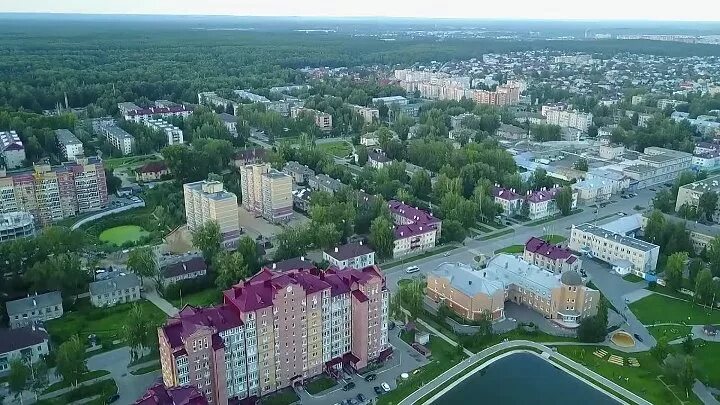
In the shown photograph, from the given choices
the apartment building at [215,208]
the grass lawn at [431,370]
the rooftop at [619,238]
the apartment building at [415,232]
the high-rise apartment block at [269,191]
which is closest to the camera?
the grass lawn at [431,370]

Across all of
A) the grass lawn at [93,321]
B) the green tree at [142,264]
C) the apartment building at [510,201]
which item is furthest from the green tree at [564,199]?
the grass lawn at [93,321]

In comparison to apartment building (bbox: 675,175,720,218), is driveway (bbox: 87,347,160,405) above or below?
below

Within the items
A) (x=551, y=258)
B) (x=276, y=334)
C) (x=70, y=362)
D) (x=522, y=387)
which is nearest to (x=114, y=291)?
(x=70, y=362)

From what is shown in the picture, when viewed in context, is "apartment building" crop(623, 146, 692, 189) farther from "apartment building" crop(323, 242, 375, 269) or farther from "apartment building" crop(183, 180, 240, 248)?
"apartment building" crop(183, 180, 240, 248)

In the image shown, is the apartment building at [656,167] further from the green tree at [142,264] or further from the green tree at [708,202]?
the green tree at [142,264]

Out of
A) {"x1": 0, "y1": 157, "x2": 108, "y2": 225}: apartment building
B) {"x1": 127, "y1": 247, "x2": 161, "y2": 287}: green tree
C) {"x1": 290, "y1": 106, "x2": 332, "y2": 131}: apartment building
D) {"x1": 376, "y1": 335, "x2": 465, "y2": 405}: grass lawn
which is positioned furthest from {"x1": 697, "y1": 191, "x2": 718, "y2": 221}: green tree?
{"x1": 0, "y1": 157, "x2": 108, "y2": 225}: apartment building

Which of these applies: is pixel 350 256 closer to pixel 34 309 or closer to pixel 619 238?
pixel 619 238
